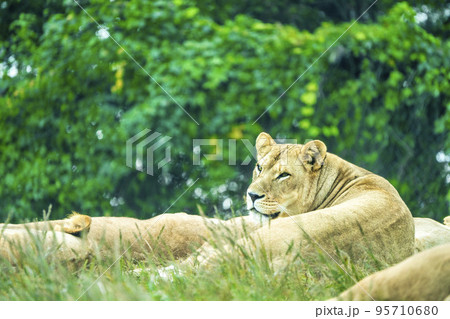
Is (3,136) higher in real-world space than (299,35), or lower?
lower

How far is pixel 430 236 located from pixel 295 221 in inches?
51.3

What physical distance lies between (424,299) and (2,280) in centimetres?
195

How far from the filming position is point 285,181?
4.65 metres

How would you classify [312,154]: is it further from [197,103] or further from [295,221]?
→ [197,103]

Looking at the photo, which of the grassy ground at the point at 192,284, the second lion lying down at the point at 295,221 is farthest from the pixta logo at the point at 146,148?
the grassy ground at the point at 192,284

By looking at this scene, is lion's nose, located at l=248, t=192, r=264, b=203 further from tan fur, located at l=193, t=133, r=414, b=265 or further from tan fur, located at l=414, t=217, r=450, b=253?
tan fur, located at l=414, t=217, r=450, b=253

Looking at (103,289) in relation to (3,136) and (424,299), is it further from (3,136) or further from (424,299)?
(3,136)

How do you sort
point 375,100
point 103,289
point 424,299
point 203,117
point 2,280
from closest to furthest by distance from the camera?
point 424,299, point 103,289, point 2,280, point 203,117, point 375,100

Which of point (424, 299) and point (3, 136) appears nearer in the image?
point (424, 299)

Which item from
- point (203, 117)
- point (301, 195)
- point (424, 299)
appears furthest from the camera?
point (203, 117)

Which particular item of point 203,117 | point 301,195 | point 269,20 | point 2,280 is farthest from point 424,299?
point 269,20

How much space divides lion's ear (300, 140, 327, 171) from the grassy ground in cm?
156

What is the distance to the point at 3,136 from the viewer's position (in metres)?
7.36

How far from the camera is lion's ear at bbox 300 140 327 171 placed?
4730 mm
